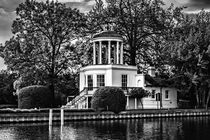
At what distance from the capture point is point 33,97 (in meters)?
52.8

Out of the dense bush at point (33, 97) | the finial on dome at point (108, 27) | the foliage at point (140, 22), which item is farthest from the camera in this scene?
the finial on dome at point (108, 27)

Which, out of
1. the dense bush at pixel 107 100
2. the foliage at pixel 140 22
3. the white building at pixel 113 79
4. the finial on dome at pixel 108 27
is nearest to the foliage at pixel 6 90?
the white building at pixel 113 79

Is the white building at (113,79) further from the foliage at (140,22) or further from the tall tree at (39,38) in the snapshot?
the foliage at (140,22)

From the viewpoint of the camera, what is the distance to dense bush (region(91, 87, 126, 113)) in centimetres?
5219

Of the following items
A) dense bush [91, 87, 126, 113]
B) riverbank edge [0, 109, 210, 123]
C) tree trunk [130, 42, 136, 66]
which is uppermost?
tree trunk [130, 42, 136, 66]

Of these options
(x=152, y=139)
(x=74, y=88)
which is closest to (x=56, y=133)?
(x=152, y=139)

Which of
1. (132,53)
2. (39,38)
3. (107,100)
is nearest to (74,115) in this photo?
(107,100)

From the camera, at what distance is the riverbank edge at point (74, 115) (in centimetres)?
4619

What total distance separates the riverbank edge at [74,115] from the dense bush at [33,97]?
3.94 meters

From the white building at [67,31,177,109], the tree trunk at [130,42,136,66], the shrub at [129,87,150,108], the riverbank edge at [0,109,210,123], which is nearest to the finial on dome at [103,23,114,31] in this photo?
the tree trunk at [130,42,136,66]

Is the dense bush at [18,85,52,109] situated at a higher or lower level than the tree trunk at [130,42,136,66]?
lower

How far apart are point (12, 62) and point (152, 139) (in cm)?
3395

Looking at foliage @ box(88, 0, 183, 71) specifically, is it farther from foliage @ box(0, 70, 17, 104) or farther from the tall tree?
foliage @ box(0, 70, 17, 104)

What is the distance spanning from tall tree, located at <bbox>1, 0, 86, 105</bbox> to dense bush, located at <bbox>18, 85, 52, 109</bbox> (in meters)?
7.50
